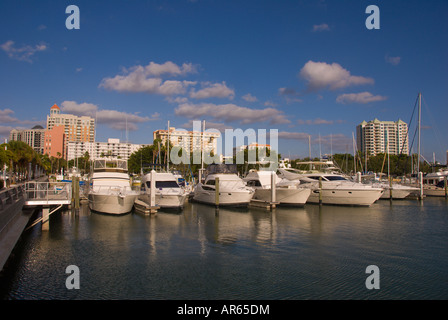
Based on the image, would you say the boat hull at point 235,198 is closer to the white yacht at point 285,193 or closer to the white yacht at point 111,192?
the white yacht at point 285,193

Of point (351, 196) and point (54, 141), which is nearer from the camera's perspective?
point (351, 196)

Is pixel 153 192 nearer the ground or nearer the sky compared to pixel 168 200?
nearer the sky

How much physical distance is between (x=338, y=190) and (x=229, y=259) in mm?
21436

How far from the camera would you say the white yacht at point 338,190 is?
102 feet

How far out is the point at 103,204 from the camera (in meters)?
24.3

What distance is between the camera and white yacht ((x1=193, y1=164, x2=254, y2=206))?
28.9 m

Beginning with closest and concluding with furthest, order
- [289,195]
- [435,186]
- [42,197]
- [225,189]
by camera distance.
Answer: [42,197] < [225,189] < [289,195] < [435,186]

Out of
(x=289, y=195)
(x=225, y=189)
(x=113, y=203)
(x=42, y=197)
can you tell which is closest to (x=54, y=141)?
(x=225, y=189)

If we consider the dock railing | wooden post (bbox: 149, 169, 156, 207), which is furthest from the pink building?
the dock railing

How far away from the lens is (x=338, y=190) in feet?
104

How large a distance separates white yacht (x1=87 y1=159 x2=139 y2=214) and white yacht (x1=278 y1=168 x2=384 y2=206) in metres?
17.6

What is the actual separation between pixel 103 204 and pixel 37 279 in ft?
44.8

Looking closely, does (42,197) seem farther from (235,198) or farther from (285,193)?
(285,193)

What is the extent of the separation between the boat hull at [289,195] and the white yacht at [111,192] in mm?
11522
